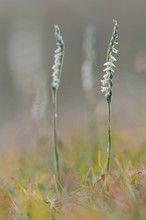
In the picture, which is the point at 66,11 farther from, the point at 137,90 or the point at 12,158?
the point at 12,158

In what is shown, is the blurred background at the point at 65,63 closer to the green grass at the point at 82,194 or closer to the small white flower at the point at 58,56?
the green grass at the point at 82,194

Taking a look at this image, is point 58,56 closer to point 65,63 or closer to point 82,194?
point 82,194

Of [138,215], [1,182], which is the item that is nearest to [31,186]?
[1,182]

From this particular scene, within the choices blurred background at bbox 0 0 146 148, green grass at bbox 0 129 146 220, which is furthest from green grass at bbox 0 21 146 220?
blurred background at bbox 0 0 146 148

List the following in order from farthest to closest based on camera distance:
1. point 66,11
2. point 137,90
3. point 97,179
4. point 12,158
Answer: point 66,11 < point 137,90 < point 12,158 < point 97,179

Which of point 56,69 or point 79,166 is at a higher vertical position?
point 56,69

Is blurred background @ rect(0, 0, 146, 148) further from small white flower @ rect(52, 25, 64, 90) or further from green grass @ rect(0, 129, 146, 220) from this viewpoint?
small white flower @ rect(52, 25, 64, 90)

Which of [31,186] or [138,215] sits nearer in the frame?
[138,215]

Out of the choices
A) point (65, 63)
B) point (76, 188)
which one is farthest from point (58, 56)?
point (65, 63)

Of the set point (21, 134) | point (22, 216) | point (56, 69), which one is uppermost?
point (56, 69)
